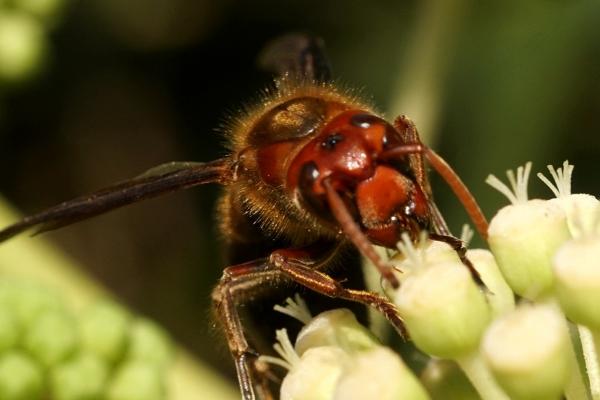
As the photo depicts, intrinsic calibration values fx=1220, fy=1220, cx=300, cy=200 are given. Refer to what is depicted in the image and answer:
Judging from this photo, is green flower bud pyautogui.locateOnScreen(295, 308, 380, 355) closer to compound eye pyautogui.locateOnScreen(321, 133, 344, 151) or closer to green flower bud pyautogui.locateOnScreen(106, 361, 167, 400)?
compound eye pyautogui.locateOnScreen(321, 133, 344, 151)

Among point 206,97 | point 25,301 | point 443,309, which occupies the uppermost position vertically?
point 206,97

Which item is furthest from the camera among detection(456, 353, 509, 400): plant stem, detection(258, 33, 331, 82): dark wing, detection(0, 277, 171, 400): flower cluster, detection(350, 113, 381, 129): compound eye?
detection(258, 33, 331, 82): dark wing

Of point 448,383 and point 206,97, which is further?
point 206,97

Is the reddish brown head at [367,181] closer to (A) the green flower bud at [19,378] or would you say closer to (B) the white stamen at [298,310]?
(B) the white stamen at [298,310]

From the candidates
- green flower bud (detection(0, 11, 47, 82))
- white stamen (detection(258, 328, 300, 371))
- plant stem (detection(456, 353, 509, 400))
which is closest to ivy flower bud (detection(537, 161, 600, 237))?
plant stem (detection(456, 353, 509, 400))

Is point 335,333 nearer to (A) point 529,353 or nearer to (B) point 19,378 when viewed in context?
(A) point 529,353

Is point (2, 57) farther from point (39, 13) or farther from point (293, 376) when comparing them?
point (293, 376)

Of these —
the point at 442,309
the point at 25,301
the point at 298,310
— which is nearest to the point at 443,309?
the point at 442,309
